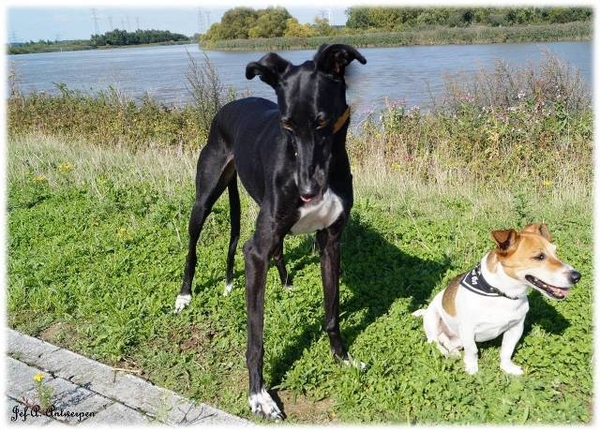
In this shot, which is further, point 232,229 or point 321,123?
point 232,229

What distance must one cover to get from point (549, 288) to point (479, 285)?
0.38m

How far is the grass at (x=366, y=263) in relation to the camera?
3.48m

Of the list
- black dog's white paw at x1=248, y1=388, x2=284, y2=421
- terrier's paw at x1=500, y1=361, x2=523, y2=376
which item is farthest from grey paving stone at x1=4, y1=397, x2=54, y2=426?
terrier's paw at x1=500, y1=361, x2=523, y2=376

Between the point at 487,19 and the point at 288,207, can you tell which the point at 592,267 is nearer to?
the point at 288,207

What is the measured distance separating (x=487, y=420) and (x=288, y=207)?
157 cm

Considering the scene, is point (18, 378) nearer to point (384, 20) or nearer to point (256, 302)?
point (256, 302)

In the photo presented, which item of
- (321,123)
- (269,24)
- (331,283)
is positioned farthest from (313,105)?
(269,24)

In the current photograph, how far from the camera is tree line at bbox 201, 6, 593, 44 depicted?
1477cm

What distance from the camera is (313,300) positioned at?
4.55 metres

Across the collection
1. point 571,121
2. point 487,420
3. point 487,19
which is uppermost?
point 487,19

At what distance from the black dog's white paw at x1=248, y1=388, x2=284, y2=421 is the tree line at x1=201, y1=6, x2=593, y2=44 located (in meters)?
10.9

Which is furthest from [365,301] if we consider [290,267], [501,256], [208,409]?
[208,409]

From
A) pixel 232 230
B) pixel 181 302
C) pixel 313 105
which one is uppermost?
pixel 313 105

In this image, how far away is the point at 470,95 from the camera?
30.9ft
